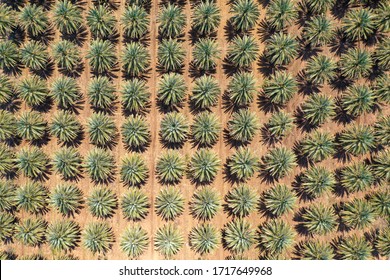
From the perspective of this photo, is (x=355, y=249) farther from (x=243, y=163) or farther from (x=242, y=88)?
(x=242, y=88)

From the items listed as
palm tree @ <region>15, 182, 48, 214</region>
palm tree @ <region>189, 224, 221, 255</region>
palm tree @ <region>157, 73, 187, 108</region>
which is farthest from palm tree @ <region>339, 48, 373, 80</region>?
palm tree @ <region>15, 182, 48, 214</region>

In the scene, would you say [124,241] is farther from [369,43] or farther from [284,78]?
[369,43]

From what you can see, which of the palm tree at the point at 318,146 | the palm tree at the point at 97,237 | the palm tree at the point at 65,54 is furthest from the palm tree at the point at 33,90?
the palm tree at the point at 318,146

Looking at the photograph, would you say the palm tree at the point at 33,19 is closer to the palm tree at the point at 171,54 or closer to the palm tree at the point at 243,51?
the palm tree at the point at 171,54

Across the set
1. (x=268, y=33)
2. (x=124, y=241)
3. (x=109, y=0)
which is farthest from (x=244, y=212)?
(x=109, y=0)

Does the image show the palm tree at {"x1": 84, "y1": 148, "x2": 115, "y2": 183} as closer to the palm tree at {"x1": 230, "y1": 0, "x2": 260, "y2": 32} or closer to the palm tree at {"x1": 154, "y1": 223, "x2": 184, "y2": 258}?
the palm tree at {"x1": 154, "y1": 223, "x2": 184, "y2": 258}
